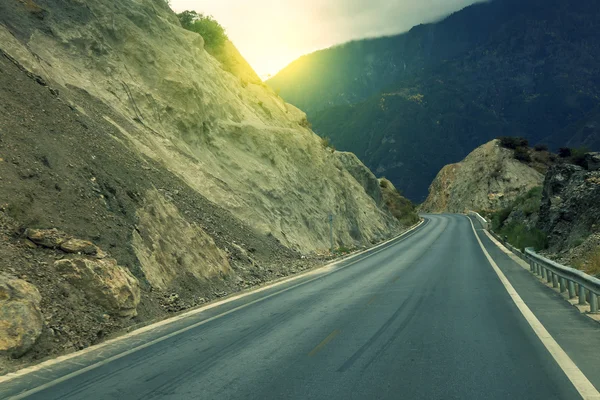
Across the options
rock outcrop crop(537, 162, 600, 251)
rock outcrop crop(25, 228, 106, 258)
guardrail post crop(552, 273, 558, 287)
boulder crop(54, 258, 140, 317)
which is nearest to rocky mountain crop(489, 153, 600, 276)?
rock outcrop crop(537, 162, 600, 251)

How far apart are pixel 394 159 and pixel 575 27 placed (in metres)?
97.0

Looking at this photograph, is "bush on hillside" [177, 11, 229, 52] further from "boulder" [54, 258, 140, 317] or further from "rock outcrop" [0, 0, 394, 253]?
"boulder" [54, 258, 140, 317]

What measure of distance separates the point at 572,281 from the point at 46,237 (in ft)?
39.1

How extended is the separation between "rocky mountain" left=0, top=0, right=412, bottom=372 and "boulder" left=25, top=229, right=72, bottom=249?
0.03 m

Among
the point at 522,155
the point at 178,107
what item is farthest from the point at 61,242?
the point at 522,155

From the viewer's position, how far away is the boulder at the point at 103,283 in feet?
32.6

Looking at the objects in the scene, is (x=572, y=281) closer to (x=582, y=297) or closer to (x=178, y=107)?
(x=582, y=297)

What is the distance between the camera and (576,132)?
5684 inches

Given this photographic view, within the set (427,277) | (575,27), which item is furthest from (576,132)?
(427,277)

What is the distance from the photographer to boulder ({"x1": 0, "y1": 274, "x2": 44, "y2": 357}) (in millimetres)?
7652

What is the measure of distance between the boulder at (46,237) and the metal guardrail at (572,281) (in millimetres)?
10883

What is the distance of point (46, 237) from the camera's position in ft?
34.1

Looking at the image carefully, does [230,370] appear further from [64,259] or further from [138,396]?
[64,259]

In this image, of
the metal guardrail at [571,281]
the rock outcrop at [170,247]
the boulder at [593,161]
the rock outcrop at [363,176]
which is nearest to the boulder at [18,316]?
the rock outcrop at [170,247]
